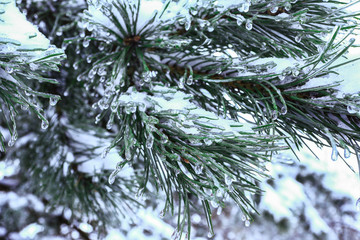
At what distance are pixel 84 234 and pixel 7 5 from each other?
195 cm

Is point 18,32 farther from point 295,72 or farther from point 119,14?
point 295,72

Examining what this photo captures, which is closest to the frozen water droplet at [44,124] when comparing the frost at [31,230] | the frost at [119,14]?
the frost at [119,14]

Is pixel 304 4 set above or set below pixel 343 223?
above

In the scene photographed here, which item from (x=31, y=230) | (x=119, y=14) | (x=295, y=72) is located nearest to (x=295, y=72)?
(x=295, y=72)

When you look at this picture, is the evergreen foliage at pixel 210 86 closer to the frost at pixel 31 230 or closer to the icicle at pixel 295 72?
the icicle at pixel 295 72

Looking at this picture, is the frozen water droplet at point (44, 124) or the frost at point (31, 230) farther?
the frost at point (31, 230)

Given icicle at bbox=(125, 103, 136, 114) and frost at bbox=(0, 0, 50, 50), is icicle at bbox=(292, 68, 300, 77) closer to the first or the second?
icicle at bbox=(125, 103, 136, 114)

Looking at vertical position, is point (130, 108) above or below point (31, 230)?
above

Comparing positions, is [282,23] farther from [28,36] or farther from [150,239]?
[150,239]

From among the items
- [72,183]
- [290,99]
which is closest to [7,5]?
[290,99]

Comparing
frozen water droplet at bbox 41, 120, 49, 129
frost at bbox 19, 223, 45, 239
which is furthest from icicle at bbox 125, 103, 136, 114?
frost at bbox 19, 223, 45, 239

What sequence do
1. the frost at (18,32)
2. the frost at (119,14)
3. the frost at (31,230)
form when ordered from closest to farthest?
the frost at (18,32)
the frost at (119,14)
the frost at (31,230)

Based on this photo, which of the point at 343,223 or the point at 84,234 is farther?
the point at 343,223

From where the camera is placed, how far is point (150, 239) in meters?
3.27
